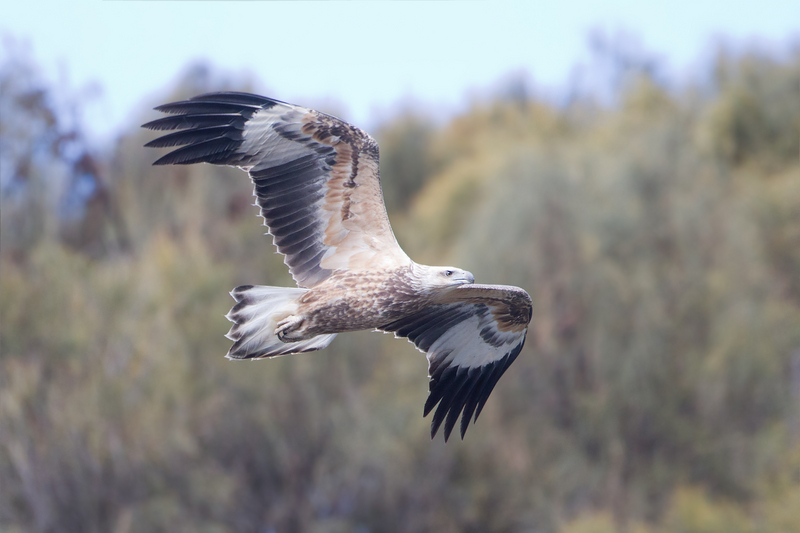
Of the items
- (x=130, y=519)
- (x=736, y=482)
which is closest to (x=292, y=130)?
(x=130, y=519)

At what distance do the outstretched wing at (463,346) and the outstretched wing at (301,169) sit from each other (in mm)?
868

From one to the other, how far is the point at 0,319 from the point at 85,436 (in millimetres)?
3135

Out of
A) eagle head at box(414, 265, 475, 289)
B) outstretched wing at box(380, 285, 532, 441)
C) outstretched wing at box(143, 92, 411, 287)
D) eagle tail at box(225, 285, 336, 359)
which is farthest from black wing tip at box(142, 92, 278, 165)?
outstretched wing at box(380, 285, 532, 441)

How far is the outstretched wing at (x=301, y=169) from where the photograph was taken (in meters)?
7.68

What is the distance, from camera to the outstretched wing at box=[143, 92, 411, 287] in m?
7.68

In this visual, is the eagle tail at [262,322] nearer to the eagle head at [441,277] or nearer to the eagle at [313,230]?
the eagle at [313,230]

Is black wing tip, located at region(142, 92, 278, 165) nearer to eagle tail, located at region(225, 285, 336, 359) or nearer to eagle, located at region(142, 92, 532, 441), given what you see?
eagle, located at region(142, 92, 532, 441)

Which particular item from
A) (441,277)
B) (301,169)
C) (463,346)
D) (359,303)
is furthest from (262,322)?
(463,346)

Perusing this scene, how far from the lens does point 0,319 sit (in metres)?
20.8

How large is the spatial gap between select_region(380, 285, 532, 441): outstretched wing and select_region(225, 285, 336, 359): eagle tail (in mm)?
937

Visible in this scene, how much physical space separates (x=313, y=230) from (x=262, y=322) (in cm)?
92

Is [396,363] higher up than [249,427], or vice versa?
[396,363]

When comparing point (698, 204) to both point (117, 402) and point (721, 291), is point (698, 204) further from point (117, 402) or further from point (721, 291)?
point (117, 402)

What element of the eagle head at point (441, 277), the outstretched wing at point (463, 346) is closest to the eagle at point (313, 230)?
the eagle head at point (441, 277)
